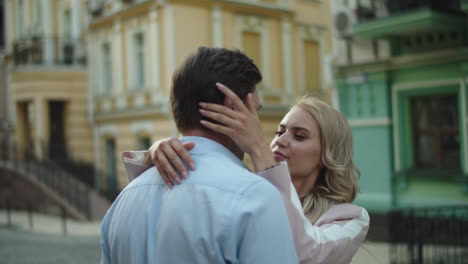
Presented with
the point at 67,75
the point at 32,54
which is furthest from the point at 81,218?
the point at 32,54

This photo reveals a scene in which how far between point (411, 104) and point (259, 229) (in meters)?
11.1

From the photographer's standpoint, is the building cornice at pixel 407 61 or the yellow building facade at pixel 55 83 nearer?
the building cornice at pixel 407 61

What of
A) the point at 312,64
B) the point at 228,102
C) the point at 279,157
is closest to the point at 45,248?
the point at 279,157

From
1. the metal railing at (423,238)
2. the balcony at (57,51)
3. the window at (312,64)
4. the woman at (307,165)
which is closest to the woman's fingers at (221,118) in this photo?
the woman at (307,165)

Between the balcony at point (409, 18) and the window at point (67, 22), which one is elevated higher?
the window at point (67, 22)

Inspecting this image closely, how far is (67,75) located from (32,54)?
223 centimetres

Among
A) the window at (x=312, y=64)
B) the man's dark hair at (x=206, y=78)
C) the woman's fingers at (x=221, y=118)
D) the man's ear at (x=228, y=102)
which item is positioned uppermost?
the window at (x=312, y=64)

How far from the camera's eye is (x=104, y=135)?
20.4m

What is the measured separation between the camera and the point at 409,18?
1080 cm

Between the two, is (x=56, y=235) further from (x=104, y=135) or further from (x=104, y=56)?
(x=104, y=56)

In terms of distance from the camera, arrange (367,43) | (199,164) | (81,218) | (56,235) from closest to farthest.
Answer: (199,164), (367,43), (56,235), (81,218)

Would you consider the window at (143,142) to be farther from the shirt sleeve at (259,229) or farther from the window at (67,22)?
the shirt sleeve at (259,229)

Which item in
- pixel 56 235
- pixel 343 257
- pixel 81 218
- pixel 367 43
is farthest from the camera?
pixel 81 218

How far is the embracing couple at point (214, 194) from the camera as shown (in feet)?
5.35
